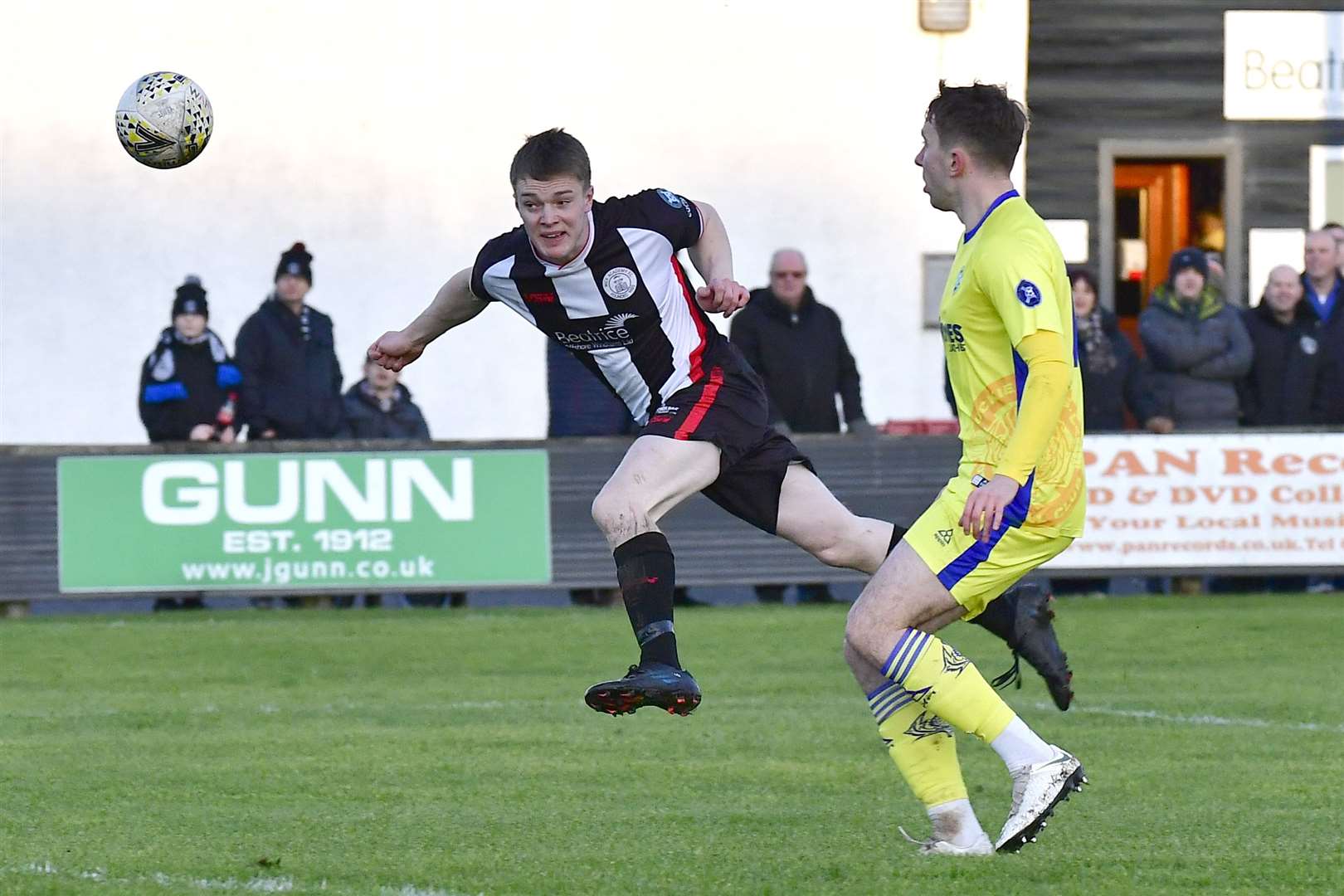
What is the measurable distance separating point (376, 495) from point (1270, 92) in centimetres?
937

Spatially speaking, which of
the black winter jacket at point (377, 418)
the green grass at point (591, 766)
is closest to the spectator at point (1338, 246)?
the green grass at point (591, 766)

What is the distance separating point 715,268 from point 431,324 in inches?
38.9

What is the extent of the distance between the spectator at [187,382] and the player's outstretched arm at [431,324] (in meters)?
7.27

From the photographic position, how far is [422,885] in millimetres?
5637

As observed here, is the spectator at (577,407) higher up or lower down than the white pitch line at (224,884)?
higher up

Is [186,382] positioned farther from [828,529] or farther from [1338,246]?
[828,529]

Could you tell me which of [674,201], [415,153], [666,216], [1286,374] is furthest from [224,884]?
[415,153]

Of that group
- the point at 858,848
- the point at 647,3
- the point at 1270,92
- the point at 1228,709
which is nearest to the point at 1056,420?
the point at 858,848

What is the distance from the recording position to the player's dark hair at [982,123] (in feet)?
19.5

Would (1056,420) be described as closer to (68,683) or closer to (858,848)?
(858,848)

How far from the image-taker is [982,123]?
19.5 ft

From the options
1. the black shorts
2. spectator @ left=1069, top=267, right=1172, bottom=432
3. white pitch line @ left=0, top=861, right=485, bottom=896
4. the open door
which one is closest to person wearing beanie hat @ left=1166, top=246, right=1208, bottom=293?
spectator @ left=1069, top=267, right=1172, bottom=432

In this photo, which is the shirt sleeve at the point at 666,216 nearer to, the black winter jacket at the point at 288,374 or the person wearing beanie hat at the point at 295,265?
the person wearing beanie hat at the point at 295,265

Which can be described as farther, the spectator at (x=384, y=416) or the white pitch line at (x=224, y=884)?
the spectator at (x=384, y=416)
